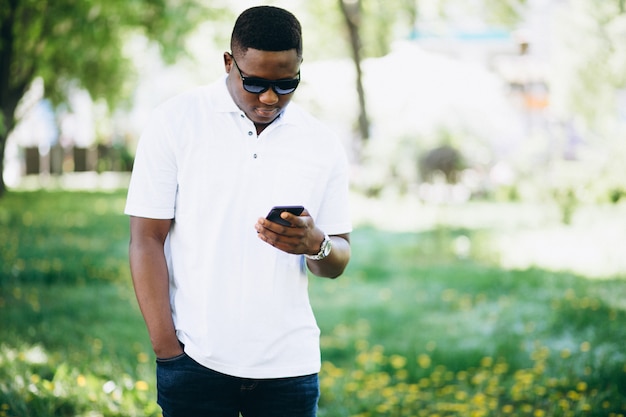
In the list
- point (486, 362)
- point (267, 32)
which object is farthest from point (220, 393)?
point (486, 362)

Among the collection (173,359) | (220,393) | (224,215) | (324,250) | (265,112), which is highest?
(265,112)

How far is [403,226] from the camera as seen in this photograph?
14.7 meters

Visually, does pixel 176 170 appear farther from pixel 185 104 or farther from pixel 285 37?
pixel 285 37

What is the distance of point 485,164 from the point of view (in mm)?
22156

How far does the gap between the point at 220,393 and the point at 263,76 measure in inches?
40.2

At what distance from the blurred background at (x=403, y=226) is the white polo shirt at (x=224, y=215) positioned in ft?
7.37

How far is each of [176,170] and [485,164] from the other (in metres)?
20.5

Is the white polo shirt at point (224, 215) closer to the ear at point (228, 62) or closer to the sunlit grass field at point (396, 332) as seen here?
the ear at point (228, 62)

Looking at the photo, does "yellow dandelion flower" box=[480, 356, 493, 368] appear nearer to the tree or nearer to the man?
the man

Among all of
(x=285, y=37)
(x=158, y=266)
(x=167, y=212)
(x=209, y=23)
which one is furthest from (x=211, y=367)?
(x=209, y=23)

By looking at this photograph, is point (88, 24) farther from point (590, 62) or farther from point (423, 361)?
point (590, 62)

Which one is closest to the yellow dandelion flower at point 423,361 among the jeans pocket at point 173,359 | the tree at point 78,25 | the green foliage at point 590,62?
the jeans pocket at point 173,359

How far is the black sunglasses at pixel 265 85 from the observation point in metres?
2.37

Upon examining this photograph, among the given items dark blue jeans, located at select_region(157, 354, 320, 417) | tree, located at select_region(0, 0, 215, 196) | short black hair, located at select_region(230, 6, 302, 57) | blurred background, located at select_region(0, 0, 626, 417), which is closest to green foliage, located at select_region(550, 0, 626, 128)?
blurred background, located at select_region(0, 0, 626, 417)
